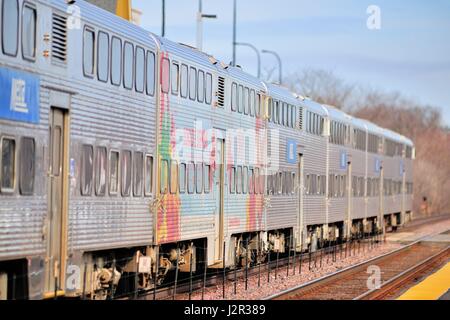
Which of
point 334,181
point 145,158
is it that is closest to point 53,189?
point 145,158

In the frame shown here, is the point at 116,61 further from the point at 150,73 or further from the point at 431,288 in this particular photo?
the point at 431,288

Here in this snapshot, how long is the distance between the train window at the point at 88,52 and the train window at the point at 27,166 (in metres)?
2.32

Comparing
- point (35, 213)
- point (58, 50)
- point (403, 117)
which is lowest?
point (35, 213)

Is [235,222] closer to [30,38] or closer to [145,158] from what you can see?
[145,158]

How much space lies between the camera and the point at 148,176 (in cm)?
1877

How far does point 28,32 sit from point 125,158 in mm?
4235

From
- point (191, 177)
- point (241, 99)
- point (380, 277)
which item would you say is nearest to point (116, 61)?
point (191, 177)

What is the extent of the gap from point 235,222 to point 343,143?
50.1 ft

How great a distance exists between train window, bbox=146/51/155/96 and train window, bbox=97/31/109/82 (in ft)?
6.86

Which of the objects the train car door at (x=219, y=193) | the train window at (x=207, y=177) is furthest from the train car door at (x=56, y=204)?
the train car door at (x=219, y=193)

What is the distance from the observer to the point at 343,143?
39.6 metres

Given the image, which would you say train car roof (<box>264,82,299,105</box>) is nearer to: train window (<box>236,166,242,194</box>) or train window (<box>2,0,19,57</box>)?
train window (<box>236,166,242,194</box>)

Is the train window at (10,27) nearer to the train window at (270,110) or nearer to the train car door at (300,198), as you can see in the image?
the train window at (270,110)

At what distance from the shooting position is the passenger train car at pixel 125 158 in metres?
13.7
